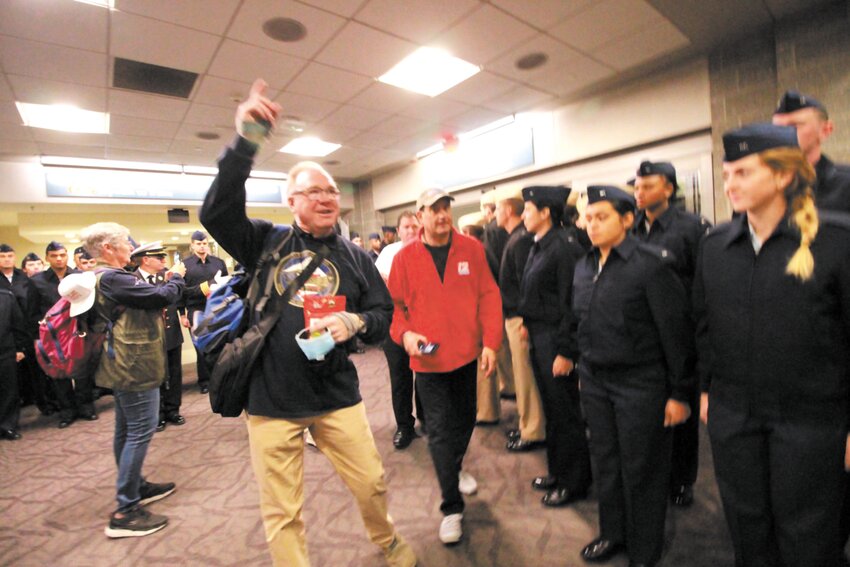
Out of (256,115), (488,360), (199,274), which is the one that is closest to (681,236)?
(488,360)

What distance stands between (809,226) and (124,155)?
7.78m

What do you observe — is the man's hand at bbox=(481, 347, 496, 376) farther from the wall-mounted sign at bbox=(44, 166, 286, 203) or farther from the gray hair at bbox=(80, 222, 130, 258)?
the wall-mounted sign at bbox=(44, 166, 286, 203)

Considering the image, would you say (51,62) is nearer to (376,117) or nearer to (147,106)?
(147,106)

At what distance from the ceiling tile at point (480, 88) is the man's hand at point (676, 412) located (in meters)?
3.68

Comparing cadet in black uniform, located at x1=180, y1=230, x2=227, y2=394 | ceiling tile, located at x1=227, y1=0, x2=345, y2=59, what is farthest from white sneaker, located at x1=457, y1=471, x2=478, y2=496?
cadet in black uniform, located at x1=180, y1=230, x2=227, y2=394

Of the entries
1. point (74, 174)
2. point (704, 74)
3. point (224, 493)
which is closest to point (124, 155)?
point (74, 174)

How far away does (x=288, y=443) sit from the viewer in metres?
1.44

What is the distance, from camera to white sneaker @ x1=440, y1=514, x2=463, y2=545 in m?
1.86

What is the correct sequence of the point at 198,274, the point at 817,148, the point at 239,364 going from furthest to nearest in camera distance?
the point at 198,274
the point at 817,148
the point at 239,364

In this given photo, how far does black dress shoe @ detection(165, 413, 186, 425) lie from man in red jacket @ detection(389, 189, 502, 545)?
2.77 metres

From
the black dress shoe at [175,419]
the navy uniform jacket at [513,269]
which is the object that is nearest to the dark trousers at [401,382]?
the navy uniform jacket at [513,269]

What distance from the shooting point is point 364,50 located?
3486mm

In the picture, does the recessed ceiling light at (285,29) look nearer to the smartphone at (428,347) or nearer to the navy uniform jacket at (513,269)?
the navy uniform jacket at (513,269)

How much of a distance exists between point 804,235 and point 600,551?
1.42 m
